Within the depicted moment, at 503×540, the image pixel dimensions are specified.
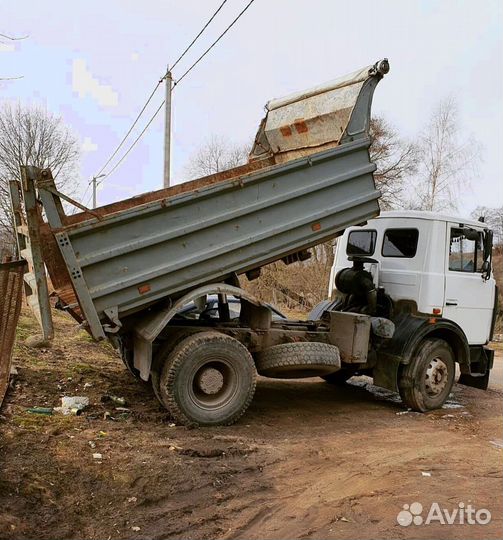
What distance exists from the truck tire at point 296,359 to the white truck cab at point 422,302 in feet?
1.93

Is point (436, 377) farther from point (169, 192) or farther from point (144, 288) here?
point (169, 192)

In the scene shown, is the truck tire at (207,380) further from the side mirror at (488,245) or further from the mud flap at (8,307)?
the side mirror at (488,245)

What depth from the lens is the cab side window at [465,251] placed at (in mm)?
6754

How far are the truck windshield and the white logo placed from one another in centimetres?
404

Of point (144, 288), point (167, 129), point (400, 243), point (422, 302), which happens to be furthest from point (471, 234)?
point (167, 129)

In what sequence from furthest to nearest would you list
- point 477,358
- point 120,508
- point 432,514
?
point 477,358, point 432,514, point 120,508

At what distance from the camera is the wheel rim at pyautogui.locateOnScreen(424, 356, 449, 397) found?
255 inches

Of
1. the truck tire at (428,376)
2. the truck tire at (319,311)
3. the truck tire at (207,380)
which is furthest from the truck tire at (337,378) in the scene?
the truck tire at (207,380)

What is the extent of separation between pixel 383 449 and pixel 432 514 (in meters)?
1.33

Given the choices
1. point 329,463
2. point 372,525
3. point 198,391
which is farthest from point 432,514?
point 198,391

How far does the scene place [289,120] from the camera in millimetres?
6641

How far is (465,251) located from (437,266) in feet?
2.14

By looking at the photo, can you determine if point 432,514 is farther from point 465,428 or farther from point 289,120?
point 289,120

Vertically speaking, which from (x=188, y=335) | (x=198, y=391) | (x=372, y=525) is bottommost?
(x=372, y=525)
